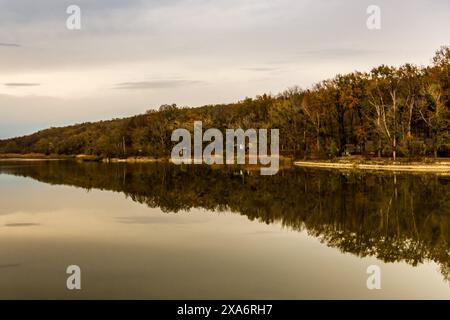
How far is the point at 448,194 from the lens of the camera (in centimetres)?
2473

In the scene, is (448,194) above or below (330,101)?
below

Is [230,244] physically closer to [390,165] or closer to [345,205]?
[345,205]

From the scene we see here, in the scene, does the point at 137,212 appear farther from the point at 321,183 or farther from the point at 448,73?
the point at 448,73

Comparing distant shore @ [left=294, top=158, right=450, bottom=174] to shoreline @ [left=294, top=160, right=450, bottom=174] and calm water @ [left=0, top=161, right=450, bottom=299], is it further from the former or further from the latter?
calm water @ [left=0, top=161, right=450, bottom=299]

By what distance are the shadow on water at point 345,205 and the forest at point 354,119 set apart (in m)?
12.7

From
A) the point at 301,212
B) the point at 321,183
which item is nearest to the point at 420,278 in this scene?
the point at 301,212

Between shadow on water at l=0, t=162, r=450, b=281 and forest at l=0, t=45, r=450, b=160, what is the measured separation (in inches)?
502

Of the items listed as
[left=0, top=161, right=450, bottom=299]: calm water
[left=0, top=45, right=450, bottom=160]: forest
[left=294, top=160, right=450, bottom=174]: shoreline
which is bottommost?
[left=0, top=161, right=450, bottom=299]: calm water

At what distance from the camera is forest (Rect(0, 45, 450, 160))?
46000mm

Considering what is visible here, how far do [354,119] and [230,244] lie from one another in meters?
48.4

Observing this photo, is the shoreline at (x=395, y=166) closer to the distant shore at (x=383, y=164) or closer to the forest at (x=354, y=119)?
the distant shore at (x=383, y=164)

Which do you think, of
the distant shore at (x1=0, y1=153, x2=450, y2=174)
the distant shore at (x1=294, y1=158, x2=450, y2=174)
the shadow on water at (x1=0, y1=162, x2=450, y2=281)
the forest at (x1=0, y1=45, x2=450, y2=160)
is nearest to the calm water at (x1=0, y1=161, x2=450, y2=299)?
the shadow on water at (x1=0, y1=162, x2=450, y2=281)
